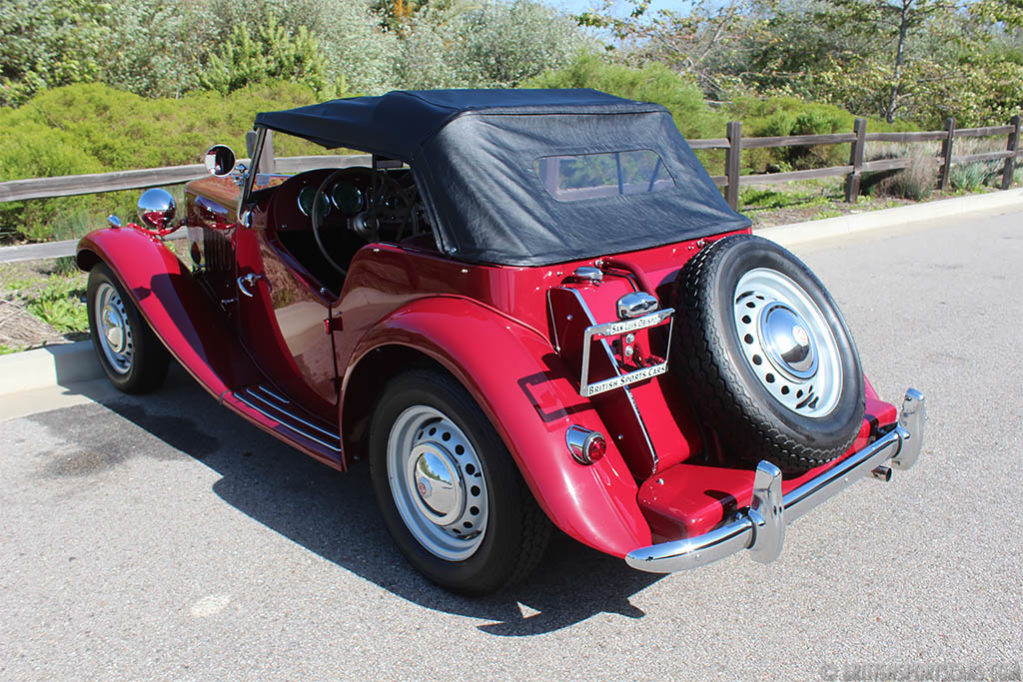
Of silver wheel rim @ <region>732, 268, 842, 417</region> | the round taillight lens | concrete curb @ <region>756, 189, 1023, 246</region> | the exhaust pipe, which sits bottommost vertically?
the exhaust pipe

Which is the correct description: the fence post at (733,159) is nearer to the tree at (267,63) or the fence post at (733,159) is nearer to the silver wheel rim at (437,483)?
the tree at (267,63)

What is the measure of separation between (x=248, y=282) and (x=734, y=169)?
7.86m

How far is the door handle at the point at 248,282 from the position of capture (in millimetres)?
3970

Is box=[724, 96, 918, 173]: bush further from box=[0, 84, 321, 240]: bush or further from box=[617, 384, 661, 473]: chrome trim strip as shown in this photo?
box=[617, 384, 661, 473]: chrome trim strip

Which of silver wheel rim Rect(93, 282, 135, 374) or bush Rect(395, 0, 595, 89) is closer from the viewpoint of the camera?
silver wheel rim Rect(93, 282, 135, 374)

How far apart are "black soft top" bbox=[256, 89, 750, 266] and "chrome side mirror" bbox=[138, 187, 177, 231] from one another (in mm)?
1435

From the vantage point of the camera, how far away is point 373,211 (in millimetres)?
3801

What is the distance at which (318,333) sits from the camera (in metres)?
3.57

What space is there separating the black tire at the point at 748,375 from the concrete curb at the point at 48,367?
395cm

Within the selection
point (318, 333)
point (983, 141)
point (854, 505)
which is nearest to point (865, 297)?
point (854, 505)

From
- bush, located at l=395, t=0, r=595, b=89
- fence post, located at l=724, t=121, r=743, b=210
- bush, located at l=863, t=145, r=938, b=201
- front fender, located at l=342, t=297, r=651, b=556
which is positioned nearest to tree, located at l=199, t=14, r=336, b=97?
bush, located at l=395, t=0, r=595, b=89

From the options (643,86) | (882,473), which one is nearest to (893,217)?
(643,86)

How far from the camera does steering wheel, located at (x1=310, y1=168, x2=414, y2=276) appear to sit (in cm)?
376

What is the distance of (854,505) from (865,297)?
4.08 m
